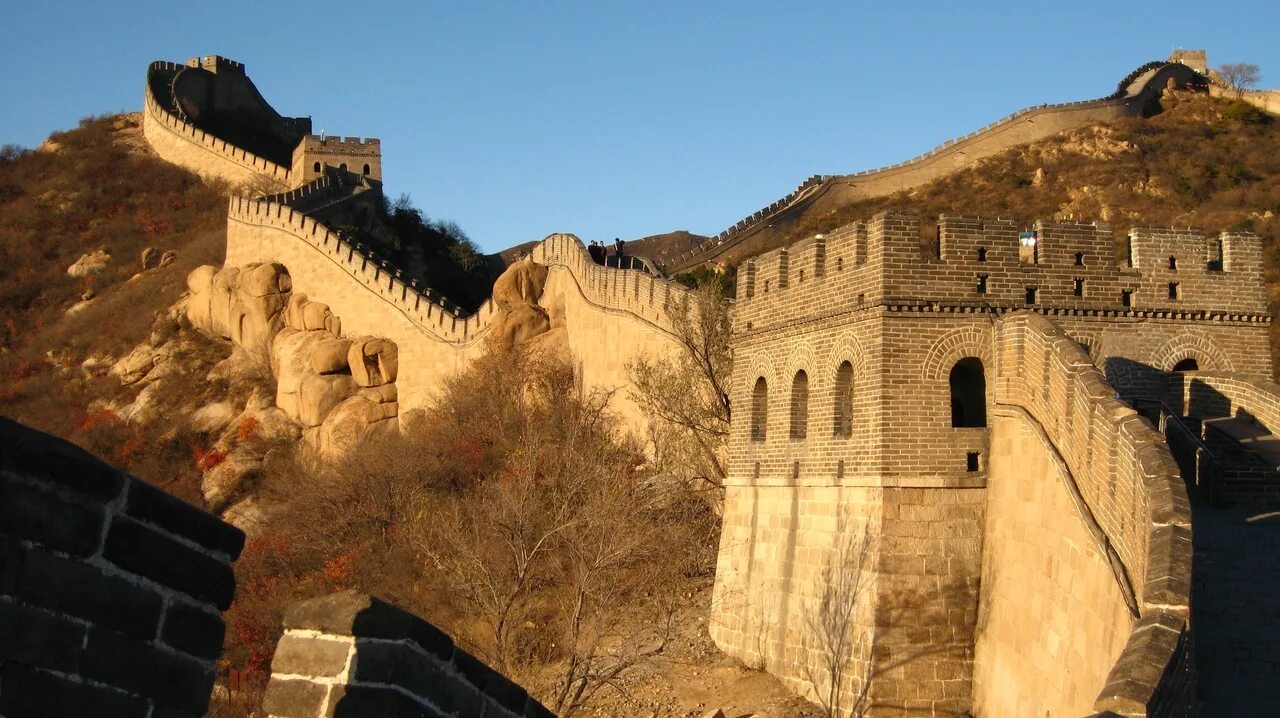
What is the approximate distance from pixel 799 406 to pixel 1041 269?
3.42m

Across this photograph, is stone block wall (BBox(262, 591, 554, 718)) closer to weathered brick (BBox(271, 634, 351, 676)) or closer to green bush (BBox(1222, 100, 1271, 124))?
weathered brick (BBox(271, 634, 351, 676))

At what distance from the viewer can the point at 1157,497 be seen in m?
8.72

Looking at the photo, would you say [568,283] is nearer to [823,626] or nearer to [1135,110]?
[823,626]


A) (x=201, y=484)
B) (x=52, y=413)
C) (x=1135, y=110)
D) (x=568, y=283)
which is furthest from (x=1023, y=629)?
(x=1135, y=110)

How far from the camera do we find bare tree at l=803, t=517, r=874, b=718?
1380cm

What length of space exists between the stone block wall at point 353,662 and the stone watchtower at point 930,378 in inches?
368

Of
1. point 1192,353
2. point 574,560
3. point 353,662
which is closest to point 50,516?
point 353,662

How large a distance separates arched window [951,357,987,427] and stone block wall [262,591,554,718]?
11.5m

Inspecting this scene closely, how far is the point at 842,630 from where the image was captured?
14.1 metres

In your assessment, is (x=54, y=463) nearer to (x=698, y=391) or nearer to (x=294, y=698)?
(x=294, y=698)

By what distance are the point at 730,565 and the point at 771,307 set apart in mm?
3283

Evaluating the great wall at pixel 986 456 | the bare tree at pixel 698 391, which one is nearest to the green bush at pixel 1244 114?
the bare tree at pixel 698 391

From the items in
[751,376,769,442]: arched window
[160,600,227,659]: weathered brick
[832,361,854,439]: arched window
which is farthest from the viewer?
[751,376,769,442]: arched window

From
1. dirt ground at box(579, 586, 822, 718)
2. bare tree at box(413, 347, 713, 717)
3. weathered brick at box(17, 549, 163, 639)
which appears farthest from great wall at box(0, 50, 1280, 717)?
Answer: weathered brick at box(17, 549, 163, 639)
